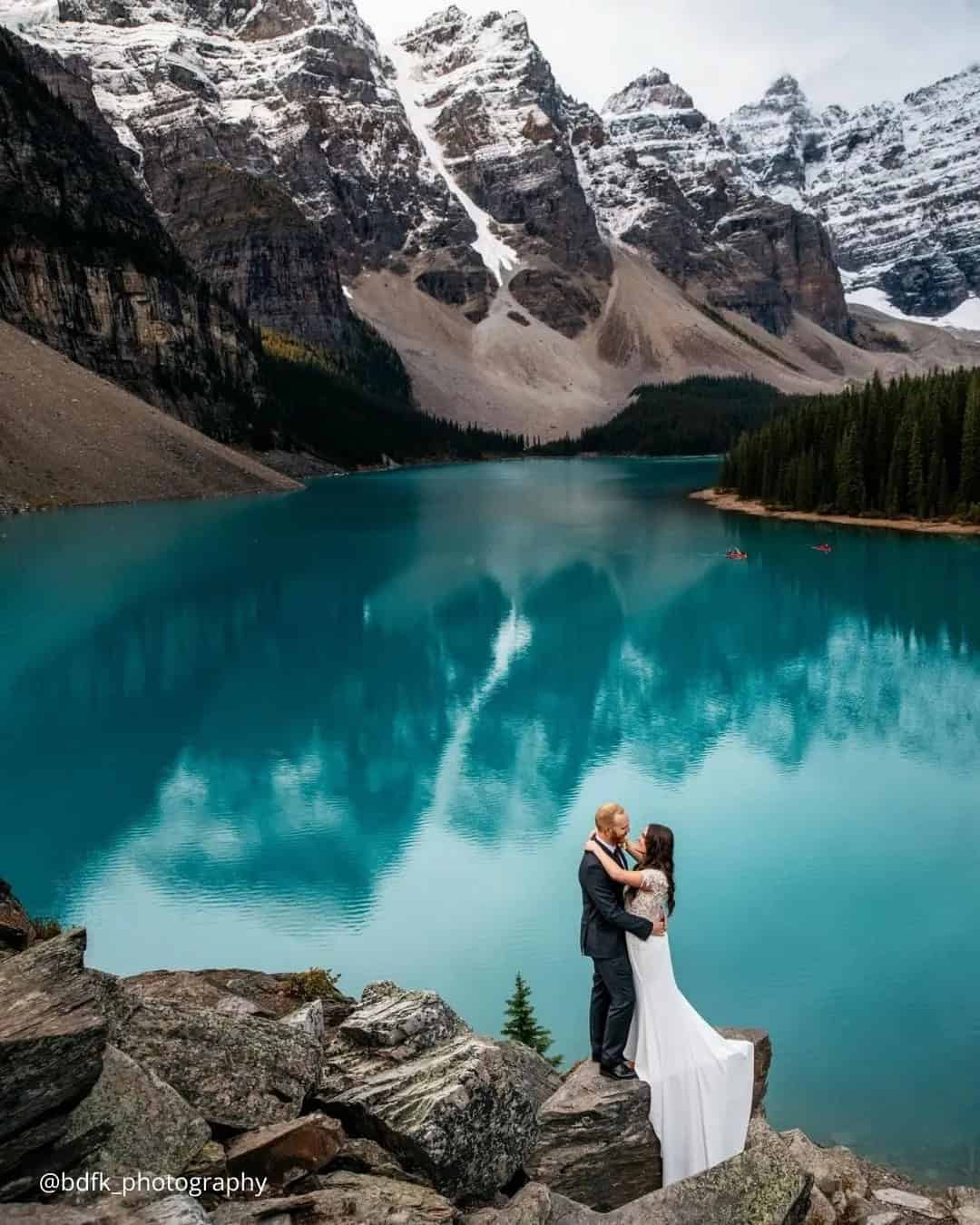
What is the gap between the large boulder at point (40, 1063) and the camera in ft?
17.9

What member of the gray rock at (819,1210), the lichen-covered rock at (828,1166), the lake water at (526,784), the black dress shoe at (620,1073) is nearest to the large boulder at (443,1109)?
the black dress shoe at (620,1073)

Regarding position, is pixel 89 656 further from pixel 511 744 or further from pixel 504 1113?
pixel 504 1113

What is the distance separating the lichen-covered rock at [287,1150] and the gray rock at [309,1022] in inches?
50.2

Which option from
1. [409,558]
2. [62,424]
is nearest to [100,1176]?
[409,558]

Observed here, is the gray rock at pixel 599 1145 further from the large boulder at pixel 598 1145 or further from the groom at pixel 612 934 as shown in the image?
the groom at pixel 612 934

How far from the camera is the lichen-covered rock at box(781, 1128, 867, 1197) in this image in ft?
27.3

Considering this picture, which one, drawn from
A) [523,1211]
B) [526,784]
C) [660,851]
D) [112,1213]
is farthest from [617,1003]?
[526,784]

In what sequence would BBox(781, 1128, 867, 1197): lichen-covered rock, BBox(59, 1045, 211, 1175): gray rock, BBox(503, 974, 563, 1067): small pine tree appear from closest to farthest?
BBox(59, 1045, 211, 1175): gray rock < BBox(781, 1128, 867, 1197): lichen-covered rock < BBox(503, 974, 563, 1067): small pine tree

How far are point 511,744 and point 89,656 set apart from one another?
1714 cm

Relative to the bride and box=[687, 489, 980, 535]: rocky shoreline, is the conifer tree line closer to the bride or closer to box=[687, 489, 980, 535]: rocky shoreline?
box=[687, 489, 980, 535]: rocky shoreline

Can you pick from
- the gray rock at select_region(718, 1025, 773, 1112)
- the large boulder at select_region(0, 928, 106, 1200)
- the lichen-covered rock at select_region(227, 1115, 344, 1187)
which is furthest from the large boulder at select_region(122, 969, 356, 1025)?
the gray rock at select_region(718, 1025, 773, 1112)

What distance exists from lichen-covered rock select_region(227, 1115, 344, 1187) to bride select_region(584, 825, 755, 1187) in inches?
102

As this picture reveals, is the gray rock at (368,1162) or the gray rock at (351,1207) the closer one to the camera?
the gray rock at (351,1207)

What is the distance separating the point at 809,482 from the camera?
8756cm
